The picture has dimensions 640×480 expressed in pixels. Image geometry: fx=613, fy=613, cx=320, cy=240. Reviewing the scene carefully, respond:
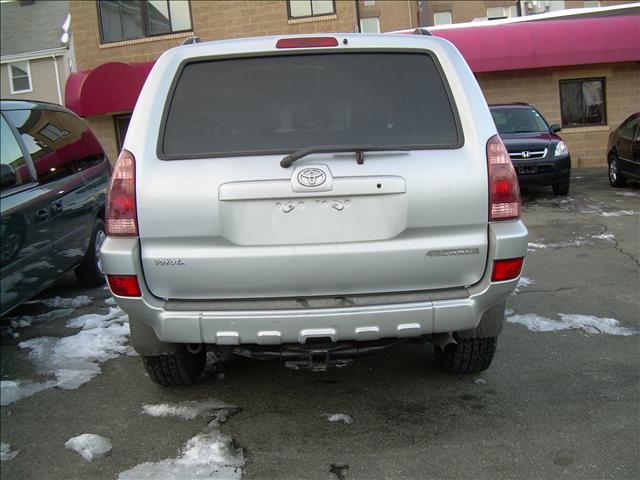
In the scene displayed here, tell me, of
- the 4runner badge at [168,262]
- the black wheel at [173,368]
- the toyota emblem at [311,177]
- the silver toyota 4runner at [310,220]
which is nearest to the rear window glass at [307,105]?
the silver toyota 4runner at [310,220]

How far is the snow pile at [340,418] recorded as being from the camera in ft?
10.8

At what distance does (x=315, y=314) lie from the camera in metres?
2.77

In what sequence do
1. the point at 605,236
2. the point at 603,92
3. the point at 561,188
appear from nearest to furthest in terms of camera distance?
1. the point at 605,236
2. the point at 561,188
3. the point at 603,92

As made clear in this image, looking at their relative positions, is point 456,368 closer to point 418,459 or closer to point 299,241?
point 418,459

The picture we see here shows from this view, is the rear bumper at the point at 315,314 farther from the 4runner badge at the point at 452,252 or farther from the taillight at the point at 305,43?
the taillight at the point at 305,43

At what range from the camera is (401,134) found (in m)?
2.97

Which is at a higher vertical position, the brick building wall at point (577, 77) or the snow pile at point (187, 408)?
the brick building wall at point (577, 77)

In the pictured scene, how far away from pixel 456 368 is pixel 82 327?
9.79 feet

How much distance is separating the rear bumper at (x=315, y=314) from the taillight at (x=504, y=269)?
1.0 inches

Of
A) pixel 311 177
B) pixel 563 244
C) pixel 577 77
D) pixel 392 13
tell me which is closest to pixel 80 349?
pixel 311 177

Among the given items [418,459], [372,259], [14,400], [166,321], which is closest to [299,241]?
[372,259]

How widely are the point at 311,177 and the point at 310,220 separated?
195mm

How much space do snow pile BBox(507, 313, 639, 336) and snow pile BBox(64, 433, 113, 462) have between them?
3099mm

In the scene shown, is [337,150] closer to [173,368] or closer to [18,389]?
[173,368]
